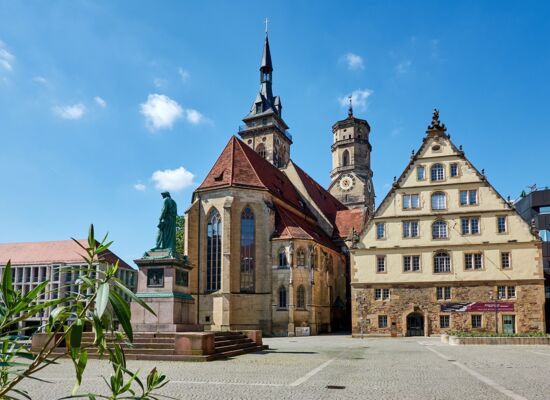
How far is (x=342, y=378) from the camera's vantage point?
554 inches

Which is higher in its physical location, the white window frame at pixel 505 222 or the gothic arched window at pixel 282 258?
the white window frame at pixel 505 222

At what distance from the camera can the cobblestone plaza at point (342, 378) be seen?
37.6 ft

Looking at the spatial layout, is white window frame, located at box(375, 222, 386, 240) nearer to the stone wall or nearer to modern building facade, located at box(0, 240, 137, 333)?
the stone wall

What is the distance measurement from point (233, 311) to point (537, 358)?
25315mm

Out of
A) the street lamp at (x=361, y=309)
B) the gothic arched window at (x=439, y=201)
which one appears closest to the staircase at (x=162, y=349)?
the street lamp at (x=361, y=309)

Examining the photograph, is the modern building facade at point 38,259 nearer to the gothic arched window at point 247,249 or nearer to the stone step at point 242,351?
the gothic arched window at point 247,249

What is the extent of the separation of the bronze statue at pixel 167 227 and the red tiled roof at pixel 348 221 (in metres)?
36.3

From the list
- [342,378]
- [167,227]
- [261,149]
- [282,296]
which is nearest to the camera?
[342,378]

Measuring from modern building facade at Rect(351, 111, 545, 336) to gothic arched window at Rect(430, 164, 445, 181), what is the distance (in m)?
0.07

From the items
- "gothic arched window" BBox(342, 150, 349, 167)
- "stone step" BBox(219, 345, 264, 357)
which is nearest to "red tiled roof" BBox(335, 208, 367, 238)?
"gothic arched window" BBox(342, 150, 349, 167)

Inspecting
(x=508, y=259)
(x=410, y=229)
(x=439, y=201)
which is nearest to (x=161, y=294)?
(x=410, y=229)

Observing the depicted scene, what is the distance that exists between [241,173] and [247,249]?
663 centimetres

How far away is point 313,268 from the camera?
43.8 metres

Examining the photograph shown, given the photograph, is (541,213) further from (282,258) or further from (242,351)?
(242,351)
